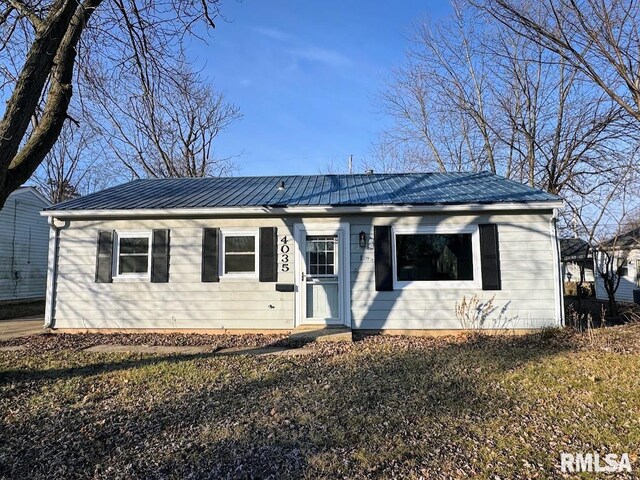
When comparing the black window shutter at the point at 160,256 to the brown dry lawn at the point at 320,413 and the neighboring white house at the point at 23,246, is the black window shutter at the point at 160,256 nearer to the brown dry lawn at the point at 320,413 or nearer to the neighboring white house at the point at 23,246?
the brown dry lawn at the point at 320,413

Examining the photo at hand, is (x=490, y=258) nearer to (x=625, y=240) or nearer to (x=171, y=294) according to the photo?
(x=171, y=294)

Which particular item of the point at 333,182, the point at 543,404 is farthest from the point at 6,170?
the point at 333,182

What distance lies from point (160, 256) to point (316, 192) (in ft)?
12.5

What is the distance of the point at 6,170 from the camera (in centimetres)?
431

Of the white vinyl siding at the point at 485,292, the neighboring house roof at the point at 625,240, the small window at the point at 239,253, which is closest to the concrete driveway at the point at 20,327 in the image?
the small window at the point at 239,253

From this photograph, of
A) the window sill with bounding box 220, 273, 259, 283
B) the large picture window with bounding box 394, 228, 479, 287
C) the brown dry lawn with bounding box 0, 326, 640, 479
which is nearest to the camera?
the brown dry lawn with bounding box 0, 326, 640, 479

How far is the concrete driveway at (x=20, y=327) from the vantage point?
8930 millimetres

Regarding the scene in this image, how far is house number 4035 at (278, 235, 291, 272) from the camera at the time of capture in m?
8.63

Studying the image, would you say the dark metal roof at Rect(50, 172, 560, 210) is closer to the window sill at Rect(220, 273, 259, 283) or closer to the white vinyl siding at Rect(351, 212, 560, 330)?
the white vinyl siding at Rect(351, 212, 560, 330)

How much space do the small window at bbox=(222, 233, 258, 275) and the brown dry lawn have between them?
7.93ft

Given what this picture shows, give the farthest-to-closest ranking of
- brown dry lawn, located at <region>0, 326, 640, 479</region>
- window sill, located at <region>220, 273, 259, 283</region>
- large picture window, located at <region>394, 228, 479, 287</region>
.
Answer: window sill, located at <region>220, 273, 259, 283</region>
large picture window, located at <region>394, 228, 479, 287</region>
brown dry lawn, located at <region>0, 326, 640, 479</region>

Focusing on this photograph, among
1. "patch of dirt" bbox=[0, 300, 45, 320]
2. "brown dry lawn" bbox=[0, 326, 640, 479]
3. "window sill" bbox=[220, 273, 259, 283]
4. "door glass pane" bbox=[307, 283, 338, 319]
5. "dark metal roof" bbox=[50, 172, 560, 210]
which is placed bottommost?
"brown dry lawn" bbox=[0, 326, 640, 479]

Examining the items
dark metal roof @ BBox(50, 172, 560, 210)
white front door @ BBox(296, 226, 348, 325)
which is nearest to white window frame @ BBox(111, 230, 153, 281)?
dark metal roof @ BBox(50, 172, 560, 210)

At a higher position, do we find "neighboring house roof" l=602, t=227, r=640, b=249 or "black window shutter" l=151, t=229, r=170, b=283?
"neighboring house roof" l=602, t=227, r=640, b=249
